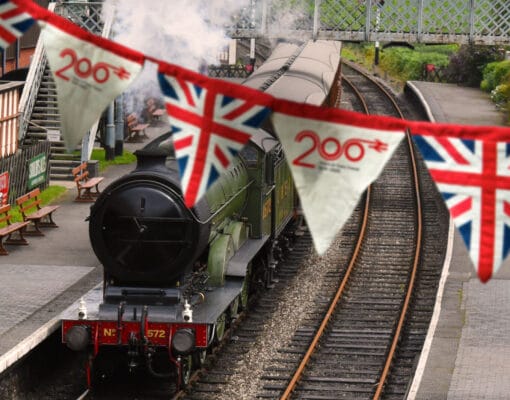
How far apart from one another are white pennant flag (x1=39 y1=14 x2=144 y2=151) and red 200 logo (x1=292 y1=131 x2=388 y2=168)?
1.04 meters

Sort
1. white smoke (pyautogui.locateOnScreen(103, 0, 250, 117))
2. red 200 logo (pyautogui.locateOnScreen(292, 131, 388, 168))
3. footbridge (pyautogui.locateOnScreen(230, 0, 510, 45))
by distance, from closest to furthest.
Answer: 1. red 200 logo (pyautogui.locateOnScreen(292, 131, 388, 168))
2. white smoke (pyautogui.locateOnScreen(103, 0, 250, 117))
3. footbridge (pyautogui.locateOnScreen(230, 0, 510, 45))

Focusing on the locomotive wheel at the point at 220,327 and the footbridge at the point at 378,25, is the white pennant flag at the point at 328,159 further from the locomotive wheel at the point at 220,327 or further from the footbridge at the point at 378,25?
the footbridge at the point at 378,25

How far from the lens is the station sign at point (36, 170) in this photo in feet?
79.8

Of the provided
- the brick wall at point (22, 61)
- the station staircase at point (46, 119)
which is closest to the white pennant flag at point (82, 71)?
the station staircase at point (46, 119)

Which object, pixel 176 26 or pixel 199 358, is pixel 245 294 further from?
pixel 176 26

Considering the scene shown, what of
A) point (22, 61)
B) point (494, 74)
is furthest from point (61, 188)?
point (494, 74)

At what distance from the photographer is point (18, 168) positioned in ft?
78.5

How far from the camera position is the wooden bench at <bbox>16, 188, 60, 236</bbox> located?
21266mm

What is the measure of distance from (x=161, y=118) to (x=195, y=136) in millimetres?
31245

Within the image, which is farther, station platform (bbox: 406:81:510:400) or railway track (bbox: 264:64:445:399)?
railway track (bbox: 264:64:445:399)

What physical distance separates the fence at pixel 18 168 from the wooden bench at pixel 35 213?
507mm

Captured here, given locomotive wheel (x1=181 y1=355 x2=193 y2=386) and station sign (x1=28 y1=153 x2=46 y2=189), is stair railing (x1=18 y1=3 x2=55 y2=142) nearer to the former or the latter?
station sign (x1=28 y1=153 x2=46 y2=189)

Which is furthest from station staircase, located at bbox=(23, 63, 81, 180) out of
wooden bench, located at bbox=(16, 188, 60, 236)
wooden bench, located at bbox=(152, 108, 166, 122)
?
wooden bench, located at bbox=(152, 108, 166, 122)

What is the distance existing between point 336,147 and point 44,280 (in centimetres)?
1219
